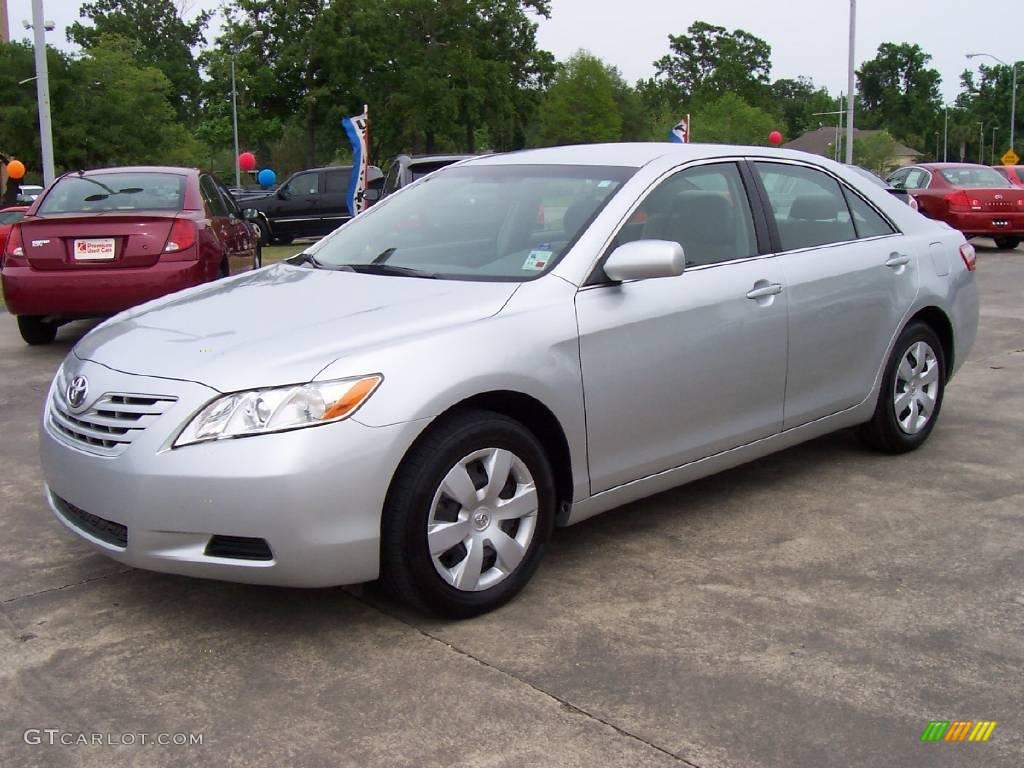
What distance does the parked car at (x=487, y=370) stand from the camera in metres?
3.34

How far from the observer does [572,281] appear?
401 cm

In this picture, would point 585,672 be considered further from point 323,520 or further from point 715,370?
point 715,370

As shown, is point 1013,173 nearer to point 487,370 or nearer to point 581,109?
point 487,370

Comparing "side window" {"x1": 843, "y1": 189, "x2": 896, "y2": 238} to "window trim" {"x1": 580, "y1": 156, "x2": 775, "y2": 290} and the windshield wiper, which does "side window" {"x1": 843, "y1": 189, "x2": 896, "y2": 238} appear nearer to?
"window trim" {"x1": 580, "y1": 156, "x2": 775, "y2": 290}

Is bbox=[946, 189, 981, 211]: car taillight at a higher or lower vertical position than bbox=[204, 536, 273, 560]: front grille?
Result: higher

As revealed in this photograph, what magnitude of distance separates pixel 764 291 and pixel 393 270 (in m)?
1.51

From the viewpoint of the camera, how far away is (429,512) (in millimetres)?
3484

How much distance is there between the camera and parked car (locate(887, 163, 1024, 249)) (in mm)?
18328

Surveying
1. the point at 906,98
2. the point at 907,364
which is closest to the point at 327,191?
the point at 907,364

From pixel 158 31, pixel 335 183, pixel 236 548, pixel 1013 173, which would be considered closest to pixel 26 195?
pixel 335 183

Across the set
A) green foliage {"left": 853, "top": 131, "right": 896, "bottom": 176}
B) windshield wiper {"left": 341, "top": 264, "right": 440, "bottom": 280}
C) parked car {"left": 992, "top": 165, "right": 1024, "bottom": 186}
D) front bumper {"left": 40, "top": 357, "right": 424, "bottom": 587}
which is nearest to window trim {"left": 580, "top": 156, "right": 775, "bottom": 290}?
windshield wiper {"left": 341, "top": 264, "right": 440, "bottom": 280}

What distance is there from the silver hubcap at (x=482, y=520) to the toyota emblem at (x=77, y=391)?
1212mm

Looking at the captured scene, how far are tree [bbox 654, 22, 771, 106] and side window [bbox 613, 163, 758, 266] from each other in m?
125

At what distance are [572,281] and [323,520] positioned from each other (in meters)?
1.29
